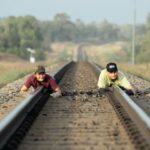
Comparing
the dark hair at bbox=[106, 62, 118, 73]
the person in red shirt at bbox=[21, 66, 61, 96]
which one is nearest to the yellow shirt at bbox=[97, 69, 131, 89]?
the dark hair at bbox=[106, 62, 118, 73]

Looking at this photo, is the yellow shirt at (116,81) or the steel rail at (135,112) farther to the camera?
the yellow shirt at (116,81)

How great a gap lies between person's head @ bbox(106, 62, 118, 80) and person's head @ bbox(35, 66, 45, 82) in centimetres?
148

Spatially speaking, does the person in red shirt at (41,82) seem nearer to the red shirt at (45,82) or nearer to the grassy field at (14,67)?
the red shirt at (45,82)

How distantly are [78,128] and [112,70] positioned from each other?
160 inches

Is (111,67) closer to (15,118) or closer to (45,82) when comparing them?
(45,82)

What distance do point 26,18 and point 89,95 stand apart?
100m

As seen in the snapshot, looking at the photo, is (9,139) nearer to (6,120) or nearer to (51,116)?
(6,120)

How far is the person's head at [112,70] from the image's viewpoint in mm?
12480

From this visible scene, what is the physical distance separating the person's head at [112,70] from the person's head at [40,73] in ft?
4.86

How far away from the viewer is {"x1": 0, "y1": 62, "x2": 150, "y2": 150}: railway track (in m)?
7.32

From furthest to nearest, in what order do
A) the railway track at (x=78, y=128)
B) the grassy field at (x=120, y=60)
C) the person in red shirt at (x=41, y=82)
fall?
the grassy field at (x=120, y=60)
the person in red shirt at (x=41, y=82)
the railway track at (x=78, y=128)

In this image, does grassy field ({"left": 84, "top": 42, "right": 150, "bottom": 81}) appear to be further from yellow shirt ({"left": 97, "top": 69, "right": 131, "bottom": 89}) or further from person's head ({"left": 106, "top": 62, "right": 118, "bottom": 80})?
person's head ({"left": 106, "top": 62, "right": 118, "bottom": 80})

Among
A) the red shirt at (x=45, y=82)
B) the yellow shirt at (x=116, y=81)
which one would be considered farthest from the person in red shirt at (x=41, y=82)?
the yellow shirt at (x=116, y=81)

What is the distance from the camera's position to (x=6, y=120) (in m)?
7.91
